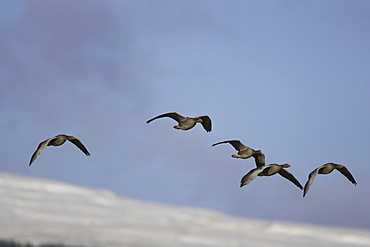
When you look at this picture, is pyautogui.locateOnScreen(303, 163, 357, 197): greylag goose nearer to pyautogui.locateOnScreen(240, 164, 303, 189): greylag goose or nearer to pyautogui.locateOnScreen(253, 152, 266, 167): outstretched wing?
pyautogui.locateOnScreen(240, 164, 303, 189): greylag goose

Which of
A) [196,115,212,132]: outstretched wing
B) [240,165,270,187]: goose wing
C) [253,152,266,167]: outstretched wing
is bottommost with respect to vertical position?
[240,165,270,187]: goose wing

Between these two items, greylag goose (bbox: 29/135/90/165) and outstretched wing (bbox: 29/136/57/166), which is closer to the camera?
outstretched wing (bbox: 29/136/57/166)

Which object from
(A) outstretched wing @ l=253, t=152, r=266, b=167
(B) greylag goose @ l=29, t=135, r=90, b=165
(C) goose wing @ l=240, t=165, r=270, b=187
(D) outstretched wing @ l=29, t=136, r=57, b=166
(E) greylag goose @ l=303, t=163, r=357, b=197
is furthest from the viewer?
(A) outstretched wing @ l=253, t=152, r=266, b=167

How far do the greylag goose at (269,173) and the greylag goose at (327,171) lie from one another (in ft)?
7.09

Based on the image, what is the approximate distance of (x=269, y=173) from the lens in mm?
41875

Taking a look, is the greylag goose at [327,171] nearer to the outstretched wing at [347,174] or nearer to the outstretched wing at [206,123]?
the outstretched wing at [347,174]

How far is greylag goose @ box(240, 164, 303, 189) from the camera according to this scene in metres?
36.6

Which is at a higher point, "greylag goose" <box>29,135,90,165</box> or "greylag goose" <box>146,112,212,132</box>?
"greylag goose" <box>146,112,212,132</box>

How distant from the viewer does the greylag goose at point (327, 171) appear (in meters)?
37.7

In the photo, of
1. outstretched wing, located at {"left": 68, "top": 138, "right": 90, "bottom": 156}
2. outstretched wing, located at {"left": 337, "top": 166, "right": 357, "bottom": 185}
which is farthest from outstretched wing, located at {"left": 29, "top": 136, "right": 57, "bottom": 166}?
outstretched wing, located at {"left": 337, "top": 166, "right": 357, "bottom": 185}

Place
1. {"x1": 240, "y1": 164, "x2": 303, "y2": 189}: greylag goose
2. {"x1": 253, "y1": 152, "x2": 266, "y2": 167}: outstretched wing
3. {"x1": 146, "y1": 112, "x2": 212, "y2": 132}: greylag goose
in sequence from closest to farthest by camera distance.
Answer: {"x1": 240, "y1": 164, "x2": 303, "y2": 189}: greylag goose, {"x1": 146, "y1": 112, "x2": 212, "y2": 132}: greylag goose, {"x1": 253, "y1": 152, "x2": 266, "y2": 167}: outstretched wing

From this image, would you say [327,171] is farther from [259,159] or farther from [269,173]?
[259,159]

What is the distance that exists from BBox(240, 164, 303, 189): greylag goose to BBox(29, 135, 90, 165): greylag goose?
11610mm

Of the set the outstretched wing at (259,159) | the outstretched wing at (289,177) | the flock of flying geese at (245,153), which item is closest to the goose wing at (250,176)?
the flock of flying geese at (245,153)
